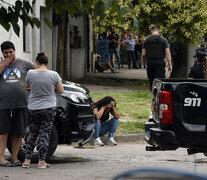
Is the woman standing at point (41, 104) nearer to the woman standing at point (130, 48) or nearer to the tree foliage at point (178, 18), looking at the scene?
the tree foliage at point (178, 18)

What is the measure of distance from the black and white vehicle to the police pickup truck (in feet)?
6.91

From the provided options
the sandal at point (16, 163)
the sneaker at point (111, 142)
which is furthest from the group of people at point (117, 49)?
the sandal at point (16, 163)

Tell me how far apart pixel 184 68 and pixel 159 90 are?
17.1m

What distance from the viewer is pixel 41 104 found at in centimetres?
828

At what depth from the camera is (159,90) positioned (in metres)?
7.45

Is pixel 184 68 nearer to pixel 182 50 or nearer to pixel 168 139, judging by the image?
pixel 182 50

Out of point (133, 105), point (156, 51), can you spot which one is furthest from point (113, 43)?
point (156, 51)

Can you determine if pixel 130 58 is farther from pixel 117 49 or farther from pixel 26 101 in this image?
pixel 26 101

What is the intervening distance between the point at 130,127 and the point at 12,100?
14.6 ft

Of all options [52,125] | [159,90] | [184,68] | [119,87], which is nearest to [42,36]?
[119,87]

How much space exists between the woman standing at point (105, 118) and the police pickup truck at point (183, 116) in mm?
4012

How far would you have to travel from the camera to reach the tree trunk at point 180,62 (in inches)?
960

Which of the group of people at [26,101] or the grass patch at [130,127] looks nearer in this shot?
the group of people at [26,101]

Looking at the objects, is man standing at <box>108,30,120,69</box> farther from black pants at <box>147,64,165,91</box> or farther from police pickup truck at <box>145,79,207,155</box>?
police pickup truck at <box>145,79,207,155</box>
